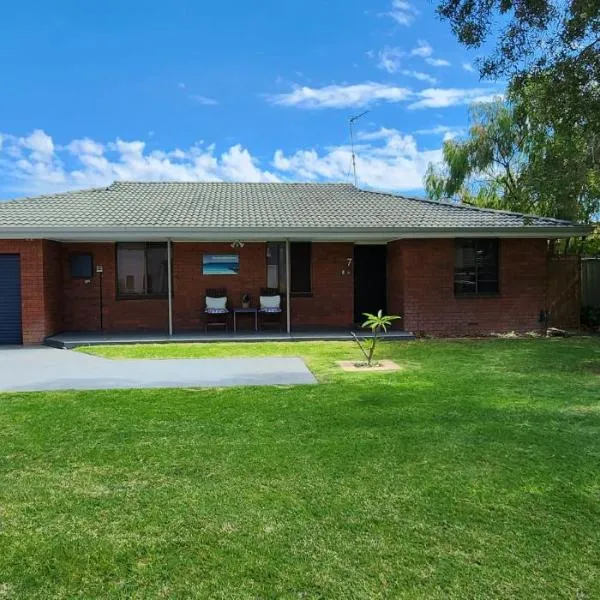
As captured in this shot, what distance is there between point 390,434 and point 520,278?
9.91 metres

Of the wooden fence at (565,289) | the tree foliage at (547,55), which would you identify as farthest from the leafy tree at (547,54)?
the wooden fence at (565,289)

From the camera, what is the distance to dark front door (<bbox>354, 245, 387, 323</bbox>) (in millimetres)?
15711

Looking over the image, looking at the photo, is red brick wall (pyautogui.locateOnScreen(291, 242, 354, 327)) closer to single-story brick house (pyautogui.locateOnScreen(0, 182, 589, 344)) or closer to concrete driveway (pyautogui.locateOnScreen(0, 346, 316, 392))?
single-story brick house (pyautogui.locateOnScreen(0, 182, 589, 344))

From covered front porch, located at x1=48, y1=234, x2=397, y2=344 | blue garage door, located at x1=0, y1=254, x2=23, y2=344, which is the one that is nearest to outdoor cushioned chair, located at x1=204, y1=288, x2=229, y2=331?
covered front porch, located at x1=48, y1=234, x2=397, y2=344

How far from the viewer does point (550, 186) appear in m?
10.6

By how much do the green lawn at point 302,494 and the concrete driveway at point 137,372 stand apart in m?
0.78

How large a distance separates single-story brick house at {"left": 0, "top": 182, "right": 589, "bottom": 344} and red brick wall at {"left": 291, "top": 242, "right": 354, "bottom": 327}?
0.03 m

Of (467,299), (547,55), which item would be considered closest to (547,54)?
(547,55)

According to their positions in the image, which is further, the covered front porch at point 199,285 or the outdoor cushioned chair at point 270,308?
the covered front porch at point 199,285

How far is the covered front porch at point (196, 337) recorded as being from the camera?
12633 millimetres

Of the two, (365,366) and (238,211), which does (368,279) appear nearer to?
(238,211)

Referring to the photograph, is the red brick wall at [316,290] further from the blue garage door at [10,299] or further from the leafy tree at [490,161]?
the leafy tree at [490,161]

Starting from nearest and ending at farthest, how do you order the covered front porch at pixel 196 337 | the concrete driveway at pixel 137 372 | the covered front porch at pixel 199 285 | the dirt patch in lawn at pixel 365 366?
1. the concrete driveway at pixel 137 372
2. the dirt patch in lawn at pixel 365 366
3. the covered front porch at pixel 196 337
4. the covered front porch at pixel 199 285

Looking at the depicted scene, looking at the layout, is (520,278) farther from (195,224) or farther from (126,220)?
(126,220)
